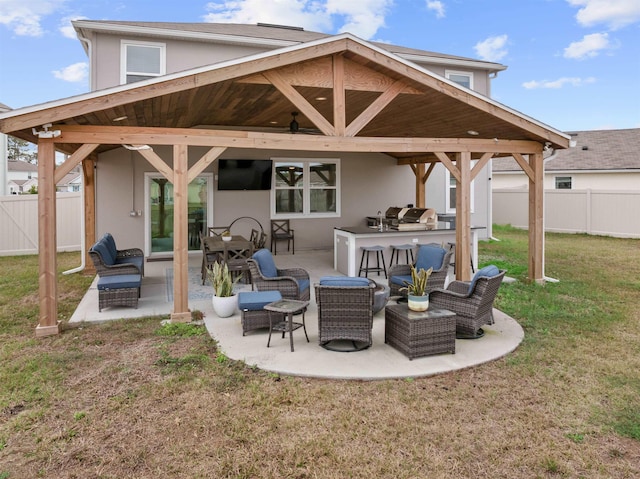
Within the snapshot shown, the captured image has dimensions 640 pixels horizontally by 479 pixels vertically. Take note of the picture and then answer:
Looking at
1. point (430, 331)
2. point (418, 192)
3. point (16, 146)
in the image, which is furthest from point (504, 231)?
point (16, 146)

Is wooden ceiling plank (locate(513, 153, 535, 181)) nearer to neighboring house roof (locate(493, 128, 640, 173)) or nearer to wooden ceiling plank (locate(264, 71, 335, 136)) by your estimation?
wooden ceiling plank (locate(264, 71, 335, 136))

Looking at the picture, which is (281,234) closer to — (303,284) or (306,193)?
(306,193)

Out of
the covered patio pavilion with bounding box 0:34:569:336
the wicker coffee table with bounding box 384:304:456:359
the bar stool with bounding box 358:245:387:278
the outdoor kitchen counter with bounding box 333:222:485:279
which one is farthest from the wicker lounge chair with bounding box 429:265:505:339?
the outdoor kitchen counter with bounding box 333:222:485:279

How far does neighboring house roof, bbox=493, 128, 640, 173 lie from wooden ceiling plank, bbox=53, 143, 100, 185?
19283 millimetres

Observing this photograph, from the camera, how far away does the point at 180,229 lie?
19.4 ft

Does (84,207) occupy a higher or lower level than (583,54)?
lower

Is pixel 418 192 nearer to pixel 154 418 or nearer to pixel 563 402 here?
pixel 563 402

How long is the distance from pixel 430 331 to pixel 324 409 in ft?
5.09

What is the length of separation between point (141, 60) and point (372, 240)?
22.9 ft

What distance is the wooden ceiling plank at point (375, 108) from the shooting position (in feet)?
20.7

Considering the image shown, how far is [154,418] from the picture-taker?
3.49 metres

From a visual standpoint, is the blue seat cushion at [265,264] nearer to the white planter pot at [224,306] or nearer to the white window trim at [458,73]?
the white planter pot at [224,306]

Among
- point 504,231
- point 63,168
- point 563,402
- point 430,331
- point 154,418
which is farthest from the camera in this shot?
point 504,231

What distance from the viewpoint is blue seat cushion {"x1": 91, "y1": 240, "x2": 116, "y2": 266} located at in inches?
269
